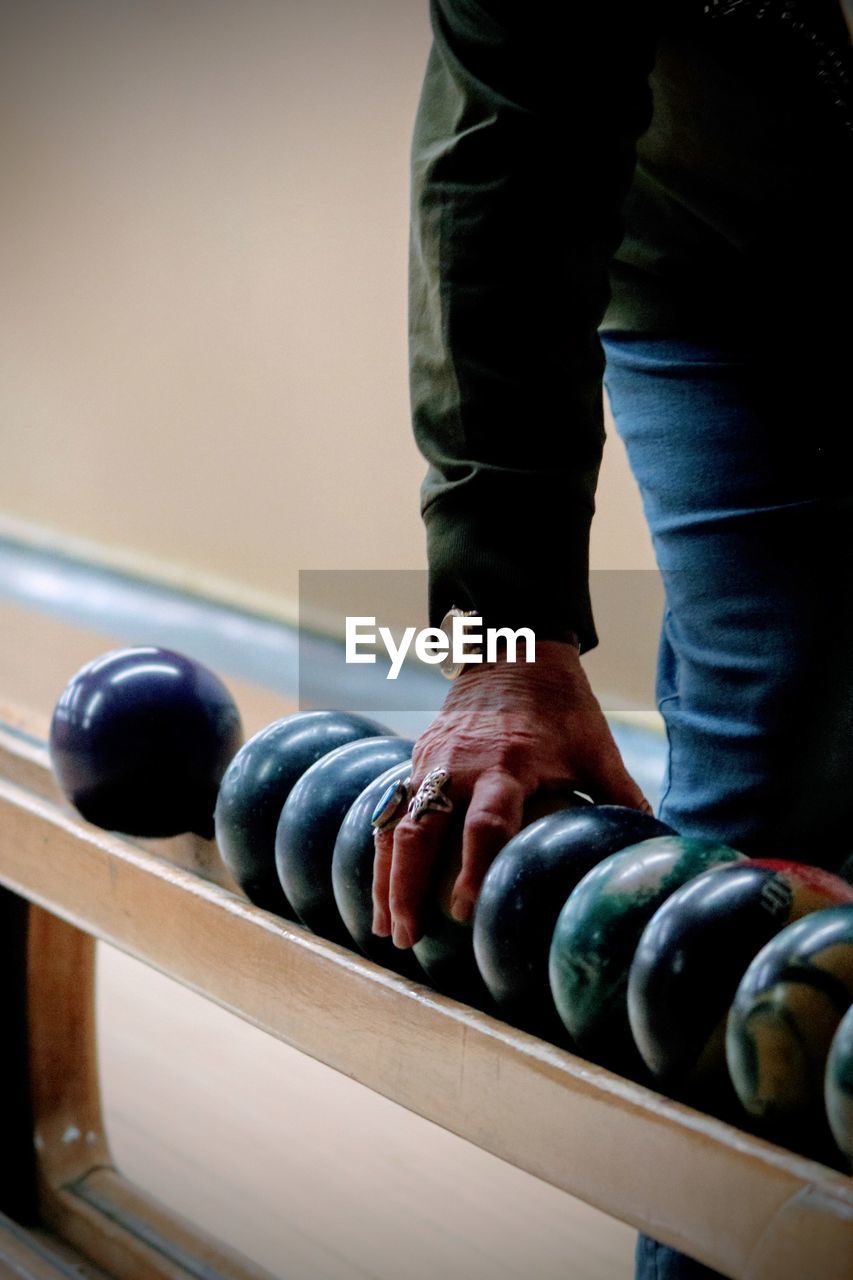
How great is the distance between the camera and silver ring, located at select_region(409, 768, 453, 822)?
3.36 feet

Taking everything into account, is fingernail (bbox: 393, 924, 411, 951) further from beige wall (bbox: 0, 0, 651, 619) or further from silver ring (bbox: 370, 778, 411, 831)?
beige wall (bbox: 0, 0, 651, 619)

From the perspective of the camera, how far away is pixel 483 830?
1.02 metres

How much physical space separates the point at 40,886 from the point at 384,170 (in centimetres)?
234

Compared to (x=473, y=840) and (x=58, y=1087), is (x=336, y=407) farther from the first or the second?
(x=473, y=840)

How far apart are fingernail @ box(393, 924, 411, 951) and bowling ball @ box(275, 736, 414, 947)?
0.62 feet

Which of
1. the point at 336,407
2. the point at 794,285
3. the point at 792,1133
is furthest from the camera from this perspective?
the point at 336,407

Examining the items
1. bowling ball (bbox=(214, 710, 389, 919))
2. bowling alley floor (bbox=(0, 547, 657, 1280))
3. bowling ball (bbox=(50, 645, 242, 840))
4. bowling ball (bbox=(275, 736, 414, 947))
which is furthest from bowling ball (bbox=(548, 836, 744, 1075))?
bowling alley floor (bbox=(0, 547, 657, 1280))

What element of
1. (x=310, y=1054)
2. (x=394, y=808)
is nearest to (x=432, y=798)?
(x=394, y=808)

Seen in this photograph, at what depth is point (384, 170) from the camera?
3.37 meters

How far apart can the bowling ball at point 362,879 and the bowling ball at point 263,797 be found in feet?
0.48

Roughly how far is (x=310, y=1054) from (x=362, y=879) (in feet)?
0.55

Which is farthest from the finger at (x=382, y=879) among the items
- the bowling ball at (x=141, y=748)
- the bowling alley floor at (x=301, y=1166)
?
the bowling alley floor at (x=301, y=1166)

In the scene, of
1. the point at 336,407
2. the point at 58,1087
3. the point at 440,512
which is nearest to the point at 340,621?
the point at 336,407

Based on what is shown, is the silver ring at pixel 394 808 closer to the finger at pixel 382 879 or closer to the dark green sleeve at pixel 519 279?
the finger at pixel 382 879
